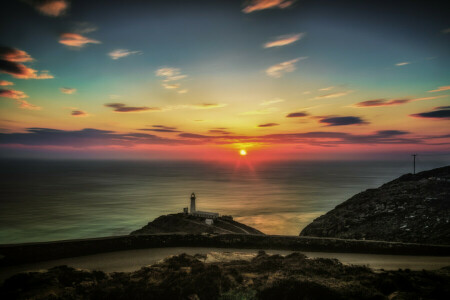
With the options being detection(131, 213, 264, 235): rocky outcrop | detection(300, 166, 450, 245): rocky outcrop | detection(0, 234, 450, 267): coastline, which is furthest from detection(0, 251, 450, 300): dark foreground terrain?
detection(131, 213, 264, 235): rocky outcrop

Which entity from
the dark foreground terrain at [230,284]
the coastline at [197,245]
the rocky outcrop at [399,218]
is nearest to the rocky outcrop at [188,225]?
the rocky outcrop at [399,218]

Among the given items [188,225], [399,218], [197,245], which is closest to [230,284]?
[197,245]

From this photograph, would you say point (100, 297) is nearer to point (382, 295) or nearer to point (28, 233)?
point (382, 295)

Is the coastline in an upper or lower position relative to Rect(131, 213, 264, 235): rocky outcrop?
upper

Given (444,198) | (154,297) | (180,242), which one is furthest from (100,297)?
(444,198)

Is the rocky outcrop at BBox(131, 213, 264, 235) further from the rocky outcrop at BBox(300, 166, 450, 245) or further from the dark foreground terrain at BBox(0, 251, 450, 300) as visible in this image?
the dark foreground terrain at BBox(0, 251, 450, 300)

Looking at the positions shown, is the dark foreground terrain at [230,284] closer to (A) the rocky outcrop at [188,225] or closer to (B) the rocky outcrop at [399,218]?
(B) the rocky outcrop at [399,218]

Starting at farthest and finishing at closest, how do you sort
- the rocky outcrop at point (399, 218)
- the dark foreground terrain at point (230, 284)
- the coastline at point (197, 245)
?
the rocky outcrop at point (399, 218) < the coastline at point (197, 245) < the dark foreground terrain at point (230, 284)
